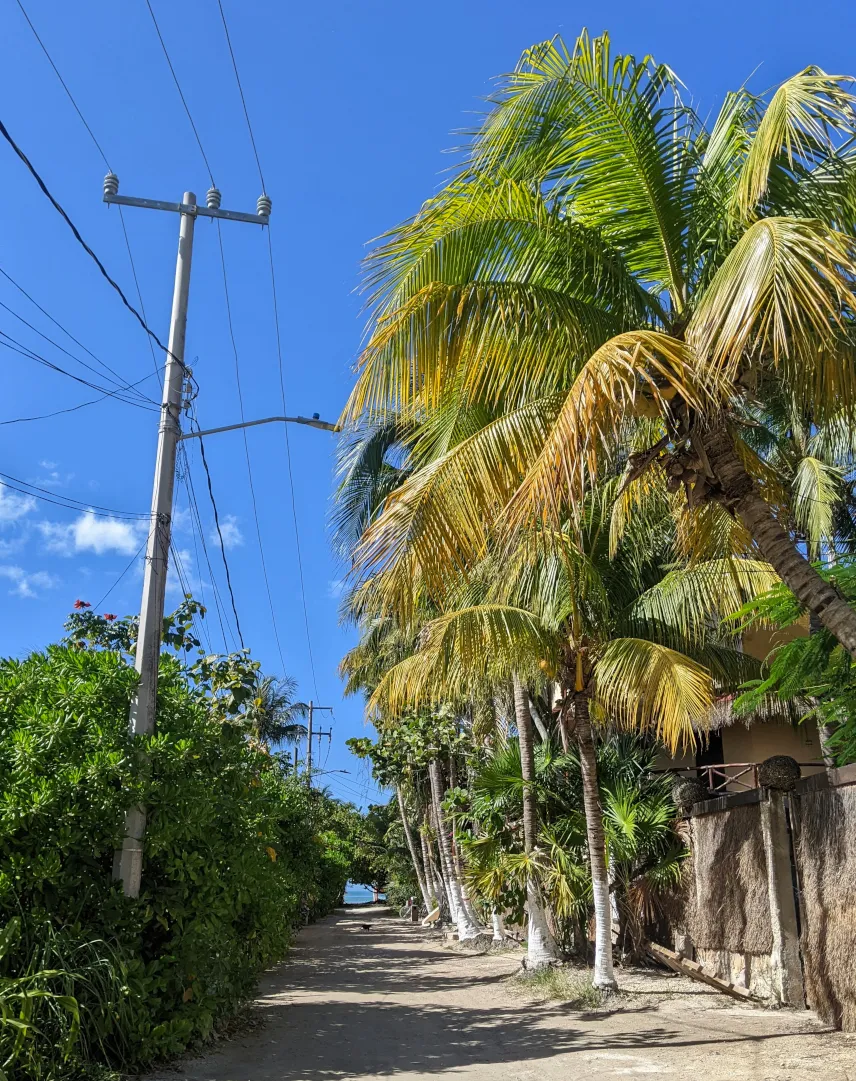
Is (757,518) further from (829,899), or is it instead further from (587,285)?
(829,899)

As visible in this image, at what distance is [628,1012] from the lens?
10.9 meters

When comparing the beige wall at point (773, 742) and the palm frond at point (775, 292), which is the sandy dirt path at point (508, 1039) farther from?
the beige wall at point (773, 742)

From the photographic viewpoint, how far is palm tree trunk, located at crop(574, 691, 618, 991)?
11.7 metres

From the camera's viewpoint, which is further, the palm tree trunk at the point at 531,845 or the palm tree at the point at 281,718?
the palm tree at the point at 281,718

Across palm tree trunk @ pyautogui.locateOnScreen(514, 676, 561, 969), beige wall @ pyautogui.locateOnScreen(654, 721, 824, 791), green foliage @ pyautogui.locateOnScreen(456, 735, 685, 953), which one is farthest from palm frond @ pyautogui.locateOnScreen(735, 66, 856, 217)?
beige wall @ pyautogui.locateOnScreen(654, 721, 824, 791)

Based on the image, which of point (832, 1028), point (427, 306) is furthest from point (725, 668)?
point (427, 306)

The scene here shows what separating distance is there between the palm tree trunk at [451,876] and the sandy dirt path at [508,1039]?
8375mm

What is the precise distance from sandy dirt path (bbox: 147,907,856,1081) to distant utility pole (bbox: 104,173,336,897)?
1815 millimetres

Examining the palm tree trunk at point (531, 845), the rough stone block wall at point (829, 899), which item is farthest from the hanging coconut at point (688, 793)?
the rough stone block wall at point (829, 899)

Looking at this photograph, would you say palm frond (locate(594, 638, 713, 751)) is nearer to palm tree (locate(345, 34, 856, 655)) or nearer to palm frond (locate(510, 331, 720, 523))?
palm tree (locate(345, 34, 856, 655))

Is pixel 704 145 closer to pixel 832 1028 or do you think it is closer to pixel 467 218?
pixel 467 218

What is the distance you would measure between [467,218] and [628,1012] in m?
9.03

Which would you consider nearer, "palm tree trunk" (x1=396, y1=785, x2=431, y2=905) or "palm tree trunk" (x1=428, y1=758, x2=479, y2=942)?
"palm tree trunk" (x1=428, y1=758, x2=479, y2=942)

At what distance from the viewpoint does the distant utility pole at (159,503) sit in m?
7.60
